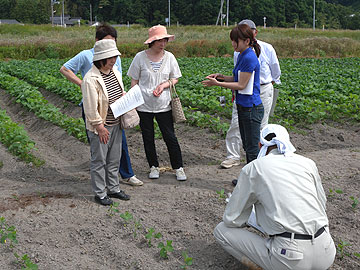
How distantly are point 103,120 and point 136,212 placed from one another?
998 mm

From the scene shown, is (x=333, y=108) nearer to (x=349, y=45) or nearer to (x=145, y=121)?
(x=145, y=121)

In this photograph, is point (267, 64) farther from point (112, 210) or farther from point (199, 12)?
point (199, 12)

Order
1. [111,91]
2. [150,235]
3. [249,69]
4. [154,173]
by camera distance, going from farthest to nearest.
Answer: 1. [154,173]
2. [249,69]
3. [111,91]
4. [150,235]

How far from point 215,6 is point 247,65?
76.9 m

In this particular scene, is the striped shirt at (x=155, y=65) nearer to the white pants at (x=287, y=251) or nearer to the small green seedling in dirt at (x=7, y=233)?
the small green seedling in dirt at (x=7, y=233)

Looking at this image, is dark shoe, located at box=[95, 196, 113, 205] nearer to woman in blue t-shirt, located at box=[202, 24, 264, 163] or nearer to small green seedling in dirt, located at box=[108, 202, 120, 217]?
small green seedling in dirt, located at box=[108, 202, 120, 217]

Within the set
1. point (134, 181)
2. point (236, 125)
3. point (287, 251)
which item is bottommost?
point (134, 181)

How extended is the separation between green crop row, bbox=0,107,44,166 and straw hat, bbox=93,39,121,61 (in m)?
2.72

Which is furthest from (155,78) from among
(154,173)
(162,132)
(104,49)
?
(154,173)

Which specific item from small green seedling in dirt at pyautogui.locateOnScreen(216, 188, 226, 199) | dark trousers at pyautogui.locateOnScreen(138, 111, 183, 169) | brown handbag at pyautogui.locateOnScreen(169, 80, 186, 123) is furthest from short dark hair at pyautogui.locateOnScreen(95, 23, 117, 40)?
small green seedling in dirt at pyautogui.locateOnScreen(216, 188, 226, 199)

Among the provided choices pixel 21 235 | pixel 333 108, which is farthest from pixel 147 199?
pixel 333 108

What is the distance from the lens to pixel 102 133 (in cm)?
452

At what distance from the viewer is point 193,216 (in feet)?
14.4

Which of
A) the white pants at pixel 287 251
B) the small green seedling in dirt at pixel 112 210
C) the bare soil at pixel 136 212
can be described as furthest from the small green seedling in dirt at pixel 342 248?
the small green seedling in dirt at pixel 112 210
